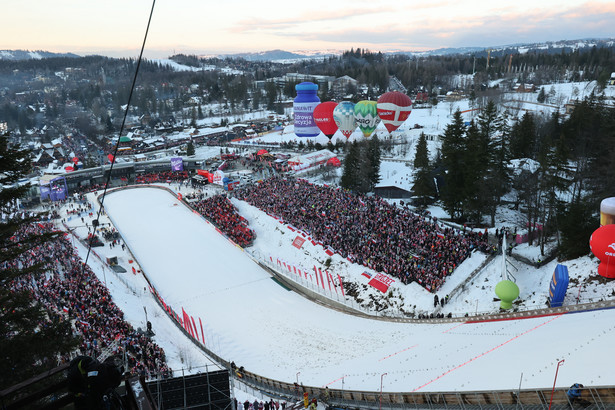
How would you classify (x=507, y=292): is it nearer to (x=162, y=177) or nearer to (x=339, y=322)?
(x=339, y=322)

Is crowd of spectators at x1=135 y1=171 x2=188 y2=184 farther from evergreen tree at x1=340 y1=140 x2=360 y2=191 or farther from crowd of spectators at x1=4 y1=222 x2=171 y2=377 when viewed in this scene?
crowd of spectators at x1=4 y1=222 x2=171 y2=377

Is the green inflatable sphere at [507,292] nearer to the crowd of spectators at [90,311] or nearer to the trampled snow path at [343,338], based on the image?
the trampled snow path at [343,338]

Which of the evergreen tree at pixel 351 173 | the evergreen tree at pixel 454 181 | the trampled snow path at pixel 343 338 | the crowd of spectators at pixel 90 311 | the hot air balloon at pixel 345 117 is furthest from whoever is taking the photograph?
the hot air balloon at pixel 345 117

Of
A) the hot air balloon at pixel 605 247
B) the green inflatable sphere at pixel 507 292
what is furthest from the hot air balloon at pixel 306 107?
the hot air balloon at pixel 605 247

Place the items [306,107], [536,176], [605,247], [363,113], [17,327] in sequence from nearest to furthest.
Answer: [17,327] < [605,247] < [536,176] < [363,113] < [306,107]

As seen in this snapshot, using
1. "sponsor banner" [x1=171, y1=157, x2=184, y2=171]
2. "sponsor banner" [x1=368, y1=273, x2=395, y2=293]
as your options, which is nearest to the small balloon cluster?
"sponsor banner" [x1=171, y1=157, x2=184, y2=171]

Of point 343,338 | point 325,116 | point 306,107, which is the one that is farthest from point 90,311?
point 306,107
